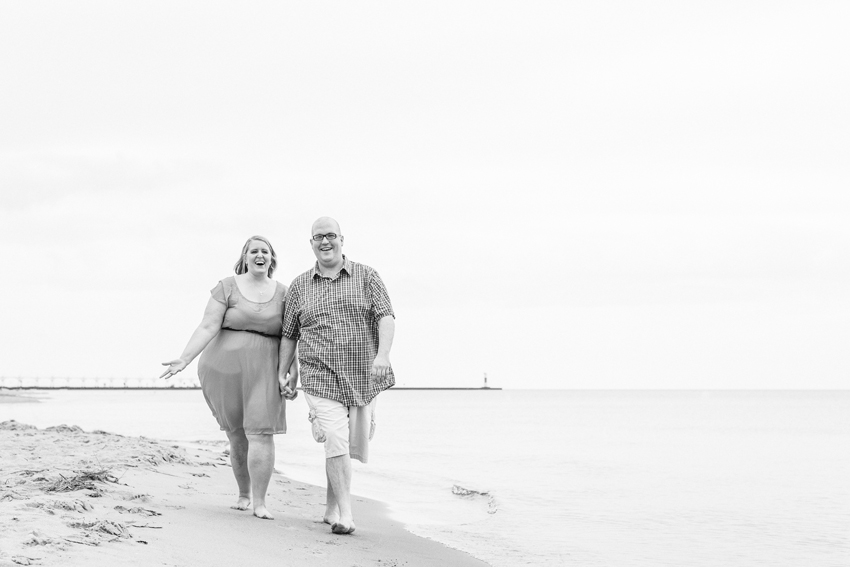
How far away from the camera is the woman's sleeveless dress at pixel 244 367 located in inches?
191

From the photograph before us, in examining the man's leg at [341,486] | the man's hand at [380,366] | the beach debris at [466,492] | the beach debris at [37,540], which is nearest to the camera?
the beach debris at [37,540]

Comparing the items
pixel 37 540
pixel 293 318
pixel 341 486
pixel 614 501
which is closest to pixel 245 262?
pixel 293 318

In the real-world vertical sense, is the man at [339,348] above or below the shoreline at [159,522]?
above

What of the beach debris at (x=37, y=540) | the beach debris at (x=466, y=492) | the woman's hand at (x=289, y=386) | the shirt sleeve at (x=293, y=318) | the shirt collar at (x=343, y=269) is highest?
the shirt collar at (x=343, y=269)

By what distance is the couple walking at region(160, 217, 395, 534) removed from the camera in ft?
15.6

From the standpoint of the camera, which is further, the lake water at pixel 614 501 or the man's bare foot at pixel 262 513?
the lake water at pixel 614 501

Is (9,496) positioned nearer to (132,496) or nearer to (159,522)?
(132,496)

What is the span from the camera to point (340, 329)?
15.8 ft

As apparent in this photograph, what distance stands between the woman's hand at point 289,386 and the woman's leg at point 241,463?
404 millimetres

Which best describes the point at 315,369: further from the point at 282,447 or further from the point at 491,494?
the point at 282,447

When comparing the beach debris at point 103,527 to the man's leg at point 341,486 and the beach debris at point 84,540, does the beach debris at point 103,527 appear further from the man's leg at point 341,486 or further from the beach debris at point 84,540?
the man's leg at point 341,486

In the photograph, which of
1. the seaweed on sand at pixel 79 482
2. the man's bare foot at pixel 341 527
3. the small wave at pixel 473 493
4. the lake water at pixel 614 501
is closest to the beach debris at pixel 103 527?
the seaweed on sand at pixel 79 482

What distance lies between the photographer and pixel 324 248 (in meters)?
4.88

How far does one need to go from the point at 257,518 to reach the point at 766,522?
5690 millimetres
